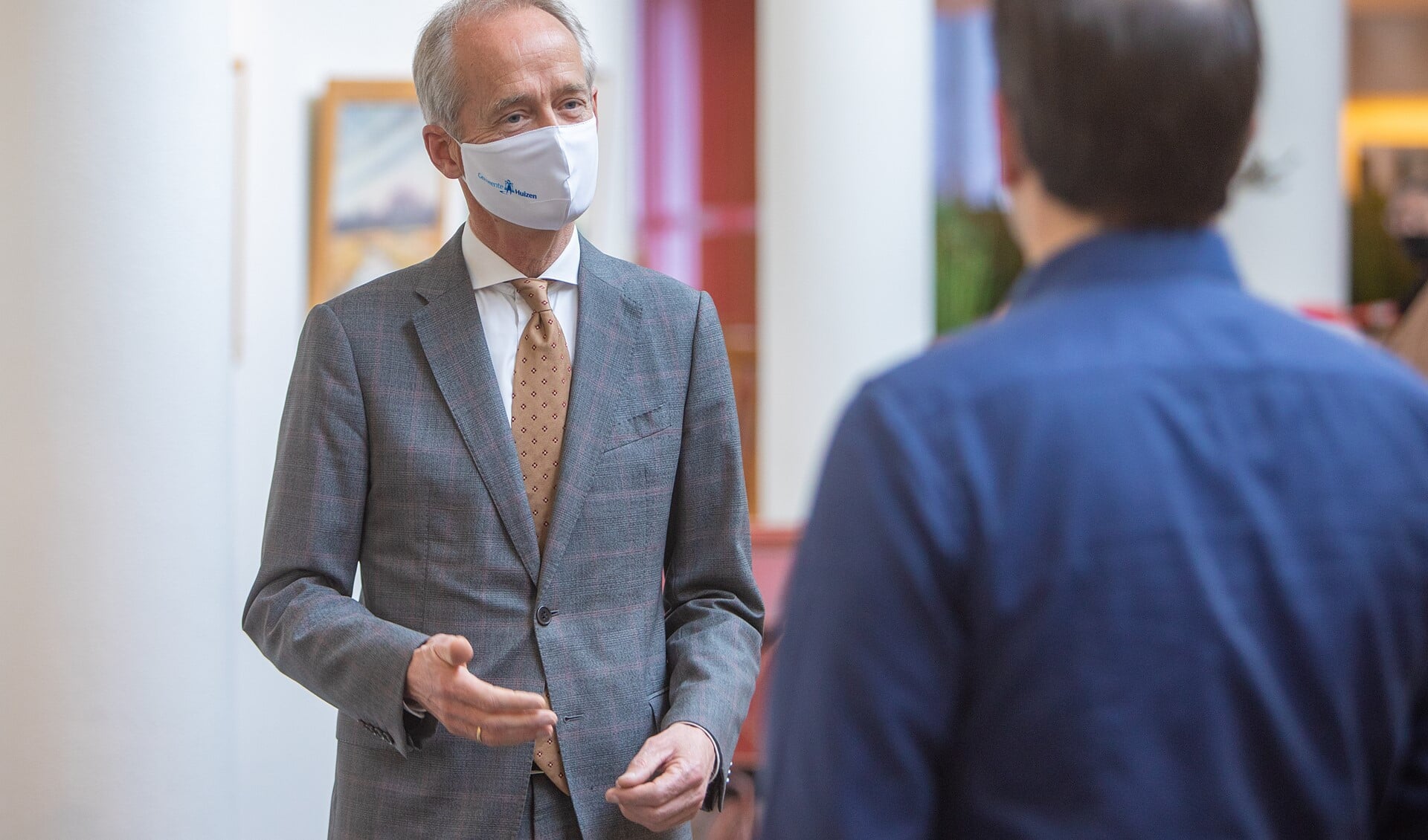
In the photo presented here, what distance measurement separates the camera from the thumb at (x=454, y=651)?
1.34 meters

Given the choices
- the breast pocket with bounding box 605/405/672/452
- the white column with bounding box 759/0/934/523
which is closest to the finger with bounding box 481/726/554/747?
the breast pocket with bounding box 605/405/672/452

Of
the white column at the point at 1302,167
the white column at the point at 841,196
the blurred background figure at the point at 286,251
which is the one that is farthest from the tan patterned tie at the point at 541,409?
the white column at the point at 1302,167

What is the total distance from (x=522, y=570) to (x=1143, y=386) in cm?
87

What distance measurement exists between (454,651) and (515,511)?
25 cm

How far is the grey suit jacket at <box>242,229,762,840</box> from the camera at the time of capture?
1546mm

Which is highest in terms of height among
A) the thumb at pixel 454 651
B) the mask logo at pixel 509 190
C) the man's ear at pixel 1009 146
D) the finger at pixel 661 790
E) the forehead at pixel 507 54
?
the forehead at pixel 507 54

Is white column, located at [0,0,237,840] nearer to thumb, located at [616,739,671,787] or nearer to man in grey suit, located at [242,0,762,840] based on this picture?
man in grey suit, located at [242,0,762,840]

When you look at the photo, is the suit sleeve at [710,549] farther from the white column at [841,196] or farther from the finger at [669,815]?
the white column at [841,196]

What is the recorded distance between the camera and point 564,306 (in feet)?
5.68

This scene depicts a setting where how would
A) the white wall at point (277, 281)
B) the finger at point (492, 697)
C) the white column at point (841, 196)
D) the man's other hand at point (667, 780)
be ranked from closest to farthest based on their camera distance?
the finger at point (492, 697), the man's other hand at point (667, 780), the white wall at point (277, 281), the white column at point (841, 196)

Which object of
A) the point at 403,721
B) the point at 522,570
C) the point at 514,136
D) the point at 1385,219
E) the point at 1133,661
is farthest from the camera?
the point at 1385,219

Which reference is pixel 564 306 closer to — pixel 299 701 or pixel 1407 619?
pixel 1407 619

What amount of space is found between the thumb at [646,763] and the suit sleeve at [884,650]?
543mm

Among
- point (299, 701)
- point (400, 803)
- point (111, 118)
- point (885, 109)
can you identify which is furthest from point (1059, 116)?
point (885, 109)
